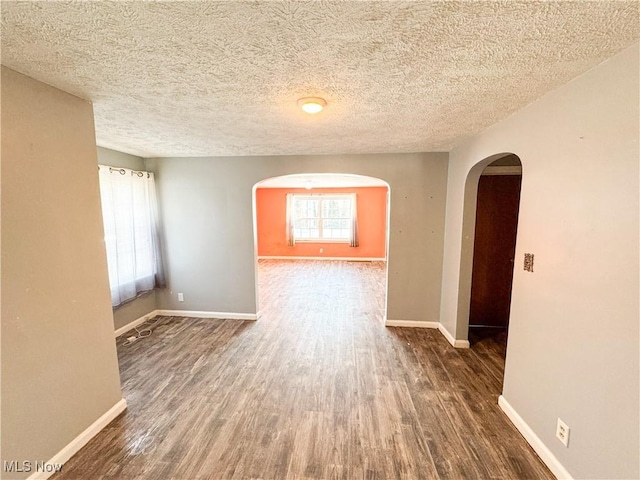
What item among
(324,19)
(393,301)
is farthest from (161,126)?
(393,301)

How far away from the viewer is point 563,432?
56.6 inches

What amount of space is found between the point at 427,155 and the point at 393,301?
76.0 inches

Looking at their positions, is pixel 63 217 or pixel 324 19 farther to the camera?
pixel 63 217

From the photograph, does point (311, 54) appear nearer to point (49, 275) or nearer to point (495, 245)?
point (49, 275)

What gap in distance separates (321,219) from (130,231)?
214 inches

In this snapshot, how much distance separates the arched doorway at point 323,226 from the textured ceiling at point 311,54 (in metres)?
5.68

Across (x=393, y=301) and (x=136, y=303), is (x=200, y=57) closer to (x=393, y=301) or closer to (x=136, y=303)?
(x=393, y=301)

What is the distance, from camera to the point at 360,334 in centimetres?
326

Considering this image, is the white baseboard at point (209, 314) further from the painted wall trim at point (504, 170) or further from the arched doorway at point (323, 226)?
the arched doorway at point (323, 226)

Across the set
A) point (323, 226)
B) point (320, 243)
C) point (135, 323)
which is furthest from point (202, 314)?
point (323, 226)

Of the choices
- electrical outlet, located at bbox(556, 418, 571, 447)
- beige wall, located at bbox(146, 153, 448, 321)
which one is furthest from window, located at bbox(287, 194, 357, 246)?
electrical outlet, located at bbox(556, 418, 571, 447)

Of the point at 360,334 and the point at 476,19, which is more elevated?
the point at 476,19

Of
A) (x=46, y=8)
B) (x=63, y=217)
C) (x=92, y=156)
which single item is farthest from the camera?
(x=92, y=156)

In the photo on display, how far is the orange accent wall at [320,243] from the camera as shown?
7.70 meters
